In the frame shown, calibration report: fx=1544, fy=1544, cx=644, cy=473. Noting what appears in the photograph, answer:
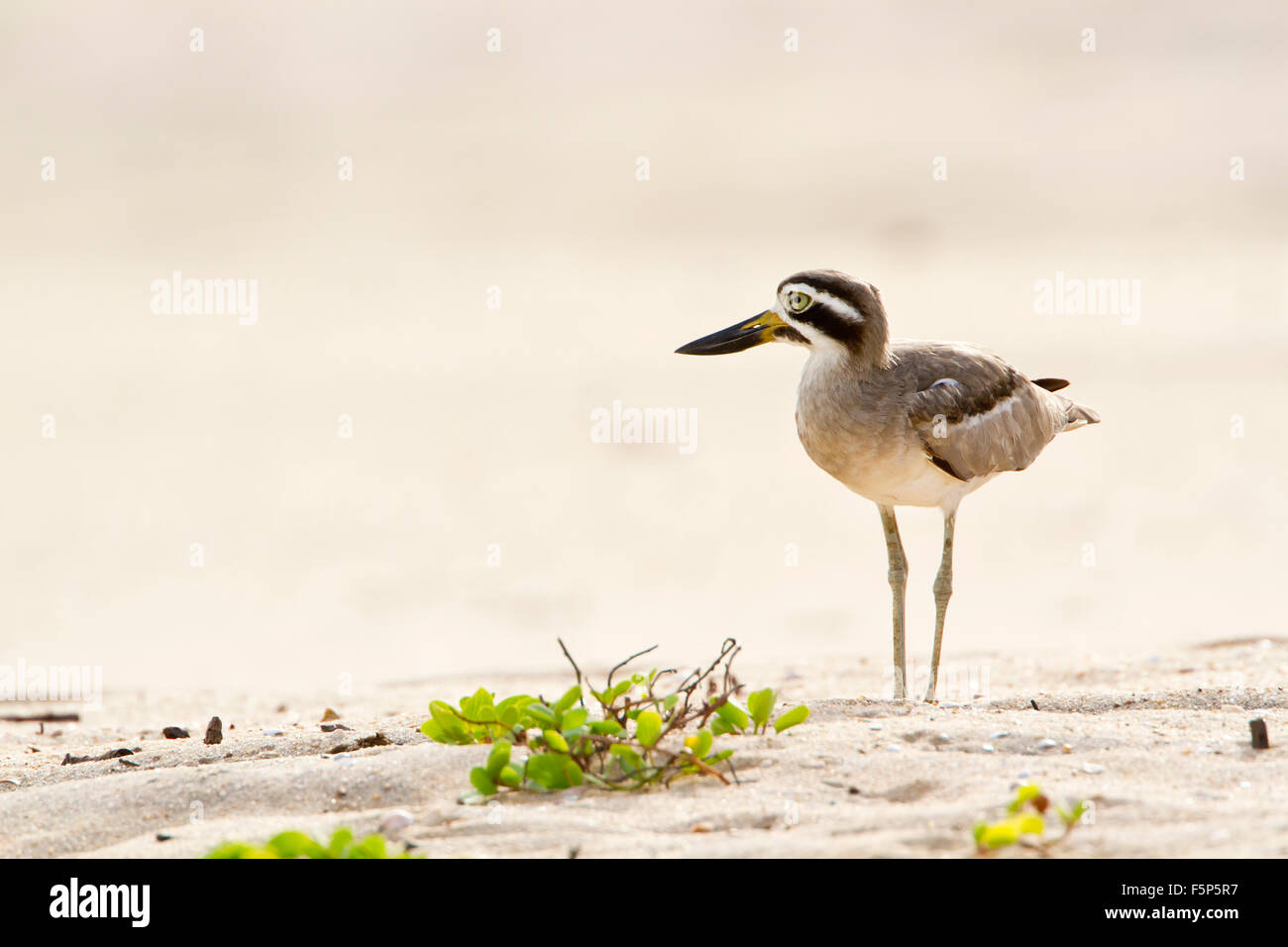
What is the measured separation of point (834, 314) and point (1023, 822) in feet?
11.5

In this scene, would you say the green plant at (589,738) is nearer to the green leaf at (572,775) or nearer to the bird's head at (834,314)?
the green leaf at (572,775)

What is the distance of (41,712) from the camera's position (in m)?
7.81

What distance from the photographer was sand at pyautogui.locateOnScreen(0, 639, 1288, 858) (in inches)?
148

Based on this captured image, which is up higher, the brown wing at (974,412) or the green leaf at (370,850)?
the brown wing at (974,412)

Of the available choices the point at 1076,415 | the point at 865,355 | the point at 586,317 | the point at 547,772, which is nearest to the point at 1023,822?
the point at 547,772

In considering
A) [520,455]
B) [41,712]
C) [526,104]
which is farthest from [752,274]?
[41,712]

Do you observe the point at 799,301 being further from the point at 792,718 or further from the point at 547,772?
the point at 547,772

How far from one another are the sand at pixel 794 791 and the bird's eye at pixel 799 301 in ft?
6.26

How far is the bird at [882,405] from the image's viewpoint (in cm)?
658

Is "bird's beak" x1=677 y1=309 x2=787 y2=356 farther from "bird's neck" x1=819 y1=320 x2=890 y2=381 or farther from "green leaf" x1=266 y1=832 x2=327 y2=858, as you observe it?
"green leaf" x1=266 y1=832 x2=327 y2=858

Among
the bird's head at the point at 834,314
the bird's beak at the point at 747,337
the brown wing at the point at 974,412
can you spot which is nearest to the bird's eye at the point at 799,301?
the bird's head at the point at 834,314

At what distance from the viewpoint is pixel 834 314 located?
6.64 meters

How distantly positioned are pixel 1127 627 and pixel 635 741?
286 inches
